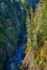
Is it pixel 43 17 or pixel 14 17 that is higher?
pixel 43 17

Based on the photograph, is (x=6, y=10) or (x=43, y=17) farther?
(x=6, y=10)

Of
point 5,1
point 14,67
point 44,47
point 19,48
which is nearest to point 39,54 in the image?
point 44,47


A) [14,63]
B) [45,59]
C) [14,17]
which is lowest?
[14,63]

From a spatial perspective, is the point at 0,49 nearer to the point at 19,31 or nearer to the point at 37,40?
the point at 19,31

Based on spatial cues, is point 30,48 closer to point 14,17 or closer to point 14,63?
point 14,63

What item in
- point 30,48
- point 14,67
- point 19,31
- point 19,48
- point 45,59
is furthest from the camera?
point 19,31

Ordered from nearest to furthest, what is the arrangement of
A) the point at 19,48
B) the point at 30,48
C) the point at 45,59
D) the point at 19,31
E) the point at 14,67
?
the point at 45,59 → the point at 30,48 → the point at 14,67 → the point at 19,48 → the point at 19,31
